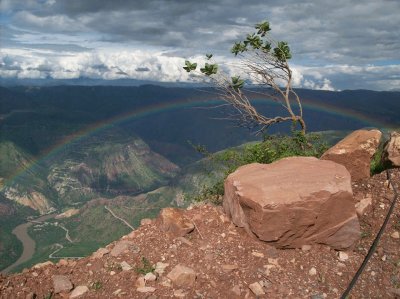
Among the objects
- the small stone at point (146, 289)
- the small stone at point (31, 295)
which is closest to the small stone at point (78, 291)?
the small stone at point (31, 295)

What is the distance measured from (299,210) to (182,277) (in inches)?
178

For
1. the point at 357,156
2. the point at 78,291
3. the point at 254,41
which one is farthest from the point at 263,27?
the point at 78,291

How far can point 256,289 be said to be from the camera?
11.8 metres

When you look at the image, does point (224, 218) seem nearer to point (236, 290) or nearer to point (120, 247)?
point (236, 290)

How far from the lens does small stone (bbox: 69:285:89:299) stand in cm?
1193

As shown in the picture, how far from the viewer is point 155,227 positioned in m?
15.0

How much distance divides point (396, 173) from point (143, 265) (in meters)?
11.9

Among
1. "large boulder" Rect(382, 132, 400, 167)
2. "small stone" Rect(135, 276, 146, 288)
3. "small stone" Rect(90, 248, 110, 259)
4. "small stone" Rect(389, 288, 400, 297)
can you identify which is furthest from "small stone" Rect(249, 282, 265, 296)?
"large boulder" Rect(382, 132, 400, 167)

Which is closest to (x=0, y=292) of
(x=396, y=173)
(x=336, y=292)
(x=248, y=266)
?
(x=248, y=266)

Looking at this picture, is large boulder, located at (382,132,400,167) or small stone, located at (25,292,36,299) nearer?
small stone, located at (25,292,36,299)

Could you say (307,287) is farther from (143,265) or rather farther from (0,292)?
(0,292)

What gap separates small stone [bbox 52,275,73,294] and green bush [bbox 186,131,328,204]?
863 centimetres

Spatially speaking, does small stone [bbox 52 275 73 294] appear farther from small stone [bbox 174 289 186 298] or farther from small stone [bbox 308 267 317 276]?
small stone [bbox 308 267 317 276]

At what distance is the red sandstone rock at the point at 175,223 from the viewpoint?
14664 millimetres
